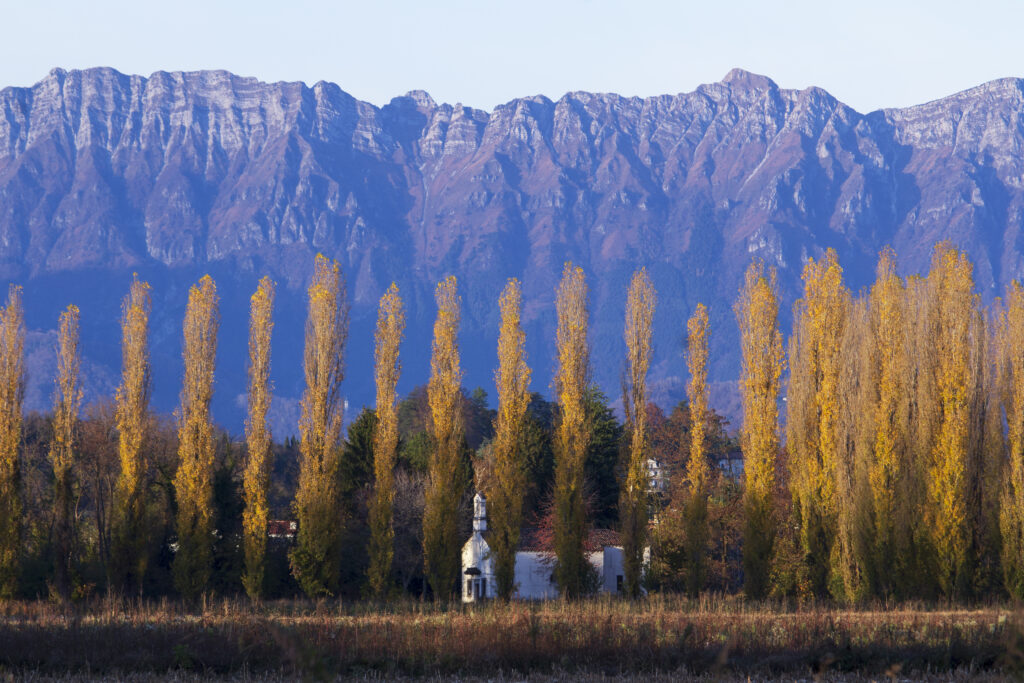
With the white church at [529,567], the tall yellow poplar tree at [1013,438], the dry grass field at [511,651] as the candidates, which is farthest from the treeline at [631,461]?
the dry grass field at [511,651]

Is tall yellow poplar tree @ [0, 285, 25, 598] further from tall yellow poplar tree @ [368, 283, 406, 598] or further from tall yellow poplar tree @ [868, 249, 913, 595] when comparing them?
tall yellow poplar tree @ [868, 249, 913, 595]

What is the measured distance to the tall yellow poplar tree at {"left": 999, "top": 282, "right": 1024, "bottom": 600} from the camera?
37.0 m

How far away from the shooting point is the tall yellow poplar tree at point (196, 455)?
43.9 metres

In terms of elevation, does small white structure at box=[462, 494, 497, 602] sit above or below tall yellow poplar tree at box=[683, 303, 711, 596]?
below

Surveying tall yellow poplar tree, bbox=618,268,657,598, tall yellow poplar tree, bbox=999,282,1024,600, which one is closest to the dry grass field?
tall yellow poplar tree, bbox=999,282,1024,600

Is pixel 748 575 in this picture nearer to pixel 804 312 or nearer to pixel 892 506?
pixel 892 506

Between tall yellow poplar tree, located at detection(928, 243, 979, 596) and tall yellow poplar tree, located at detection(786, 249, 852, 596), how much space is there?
14.0 feet

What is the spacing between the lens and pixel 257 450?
46.6m

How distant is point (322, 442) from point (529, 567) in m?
14.1

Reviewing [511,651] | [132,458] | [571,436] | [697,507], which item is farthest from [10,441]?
[511,651]

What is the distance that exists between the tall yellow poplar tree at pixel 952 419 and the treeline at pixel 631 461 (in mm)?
73

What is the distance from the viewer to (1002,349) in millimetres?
40938

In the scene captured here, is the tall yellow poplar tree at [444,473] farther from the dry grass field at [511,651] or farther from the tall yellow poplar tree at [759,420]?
the dry grass field at [511,651]

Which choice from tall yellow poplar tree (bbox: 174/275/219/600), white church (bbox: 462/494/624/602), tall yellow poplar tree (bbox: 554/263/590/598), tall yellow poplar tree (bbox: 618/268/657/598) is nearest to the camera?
tall yellow poplar tree (bbox: 554/263/590/598)
